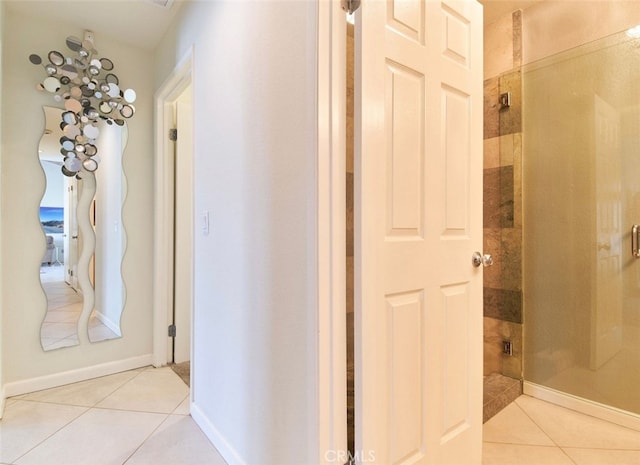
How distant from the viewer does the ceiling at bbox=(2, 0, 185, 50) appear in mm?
2033

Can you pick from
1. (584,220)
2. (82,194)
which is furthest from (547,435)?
(82,194)

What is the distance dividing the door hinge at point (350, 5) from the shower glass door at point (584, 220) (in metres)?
1.65

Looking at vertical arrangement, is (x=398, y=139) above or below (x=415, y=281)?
above

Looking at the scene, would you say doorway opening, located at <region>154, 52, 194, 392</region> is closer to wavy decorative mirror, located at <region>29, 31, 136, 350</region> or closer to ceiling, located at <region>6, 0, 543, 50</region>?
wavy decorative mirror, located at <region>29, 31, 136, 350</region>

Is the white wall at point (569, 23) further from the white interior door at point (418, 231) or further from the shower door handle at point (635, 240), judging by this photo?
the shower door handle at point (635, 240)

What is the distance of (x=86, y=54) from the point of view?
2.23 metres

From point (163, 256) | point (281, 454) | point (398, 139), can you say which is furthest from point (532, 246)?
point (163, 256)

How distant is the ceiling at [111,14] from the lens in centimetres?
203

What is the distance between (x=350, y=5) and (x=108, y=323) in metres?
2.60

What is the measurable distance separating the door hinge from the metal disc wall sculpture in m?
2.00

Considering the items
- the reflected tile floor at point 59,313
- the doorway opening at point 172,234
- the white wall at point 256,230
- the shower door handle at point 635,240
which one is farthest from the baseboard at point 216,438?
the shower door handle at point 635,240

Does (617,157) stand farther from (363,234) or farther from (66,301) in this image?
(66,301)

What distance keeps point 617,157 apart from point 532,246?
65 cm

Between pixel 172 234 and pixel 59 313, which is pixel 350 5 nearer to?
pixel 172 234
